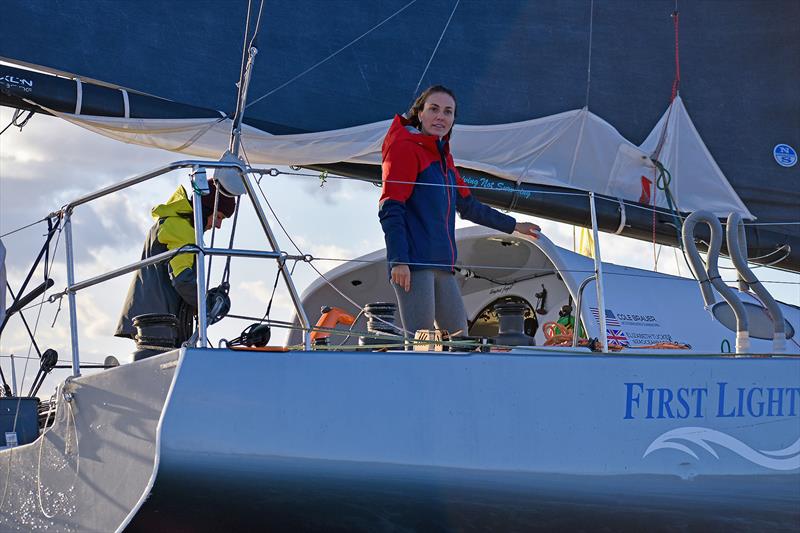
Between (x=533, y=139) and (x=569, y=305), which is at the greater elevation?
(x=533, y=139)

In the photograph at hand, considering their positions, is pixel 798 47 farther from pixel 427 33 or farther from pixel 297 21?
pixel 297 21

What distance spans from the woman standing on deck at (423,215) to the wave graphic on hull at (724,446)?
799mm

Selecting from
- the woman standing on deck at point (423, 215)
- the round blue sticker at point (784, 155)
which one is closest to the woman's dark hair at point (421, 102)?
the woman standing on deck at point (423, 215)

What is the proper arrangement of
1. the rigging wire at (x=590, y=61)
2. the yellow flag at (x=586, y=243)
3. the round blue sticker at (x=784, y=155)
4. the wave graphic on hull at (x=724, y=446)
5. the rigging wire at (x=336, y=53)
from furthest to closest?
the yellow flag at (x=586, y=243) → the round blue sticker at (x=784, y=155) → the rigging wire at (x=590, y=61) → the rigging wire at (x=336, y=53) → the wave graphic on hull at (x=724, y=446)

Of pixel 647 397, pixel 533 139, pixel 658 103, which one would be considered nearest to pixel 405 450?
pixel 647 397

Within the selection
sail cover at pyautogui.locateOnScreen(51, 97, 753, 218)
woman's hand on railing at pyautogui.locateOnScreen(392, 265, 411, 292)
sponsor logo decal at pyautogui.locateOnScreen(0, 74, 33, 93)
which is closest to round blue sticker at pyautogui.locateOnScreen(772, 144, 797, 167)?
sail cover at pyautogui.locateOnScreen(51, 97, 753, 218)

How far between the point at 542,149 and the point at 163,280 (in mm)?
Result: 2410

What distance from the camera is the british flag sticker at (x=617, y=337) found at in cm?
545

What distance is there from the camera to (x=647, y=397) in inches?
152

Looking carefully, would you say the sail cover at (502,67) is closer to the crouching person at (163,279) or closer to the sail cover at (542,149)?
the sail cover at (542,149)

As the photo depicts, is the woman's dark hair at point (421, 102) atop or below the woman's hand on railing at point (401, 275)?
atop

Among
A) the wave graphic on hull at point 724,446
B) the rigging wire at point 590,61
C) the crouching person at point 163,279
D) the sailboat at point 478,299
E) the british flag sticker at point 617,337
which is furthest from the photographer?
the rigging wire at point 590,61

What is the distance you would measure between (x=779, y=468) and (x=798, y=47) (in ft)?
11.6

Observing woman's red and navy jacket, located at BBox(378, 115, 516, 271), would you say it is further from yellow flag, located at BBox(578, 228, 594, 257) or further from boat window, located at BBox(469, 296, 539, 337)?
yellow flag, located at BBox(578, 228, 594, 257)
